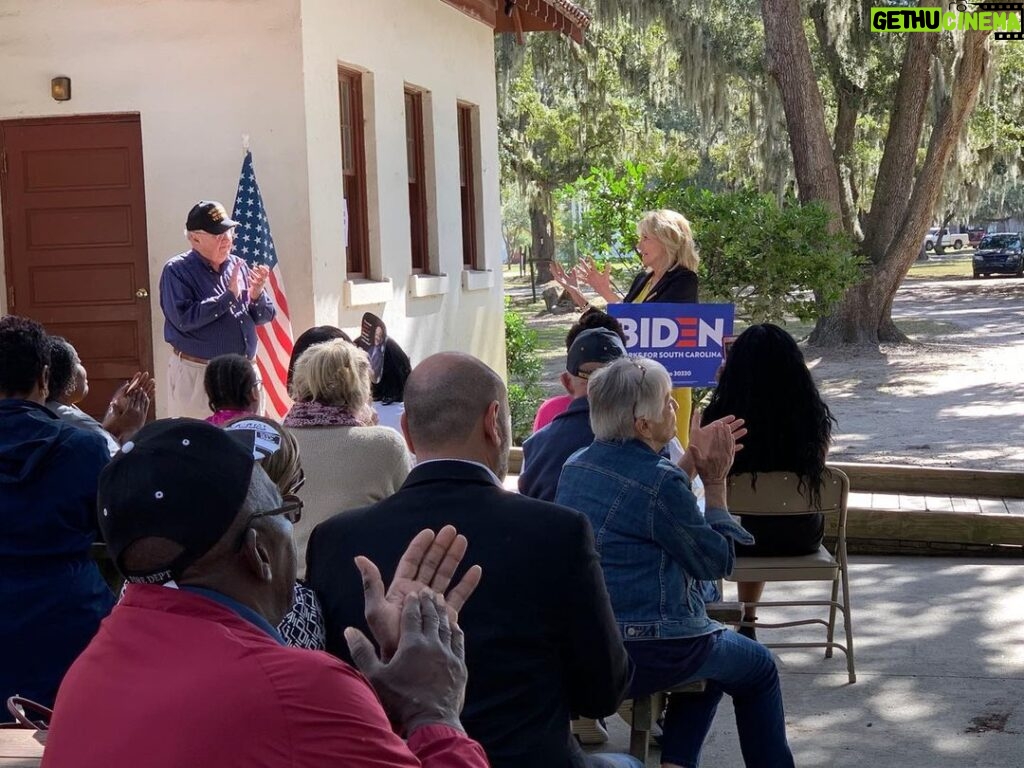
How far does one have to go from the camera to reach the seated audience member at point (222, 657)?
71.7 inches

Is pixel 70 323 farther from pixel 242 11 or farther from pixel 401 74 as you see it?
pixel 401 74

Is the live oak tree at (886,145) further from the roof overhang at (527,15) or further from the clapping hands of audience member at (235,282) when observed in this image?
the clapping hands of audience member at (235,282)

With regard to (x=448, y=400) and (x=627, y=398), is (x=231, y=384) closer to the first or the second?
(x=627, y=398)

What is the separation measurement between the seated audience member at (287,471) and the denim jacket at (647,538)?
98cm

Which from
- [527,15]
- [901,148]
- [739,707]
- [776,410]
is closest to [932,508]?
[776,410]

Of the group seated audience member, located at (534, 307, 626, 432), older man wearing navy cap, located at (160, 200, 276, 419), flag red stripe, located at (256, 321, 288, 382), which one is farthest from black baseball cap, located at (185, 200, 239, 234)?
seated audience member, located at (534, 307, 626, 432)

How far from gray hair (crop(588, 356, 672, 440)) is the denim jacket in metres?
0.05

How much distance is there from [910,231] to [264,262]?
16.5 metres

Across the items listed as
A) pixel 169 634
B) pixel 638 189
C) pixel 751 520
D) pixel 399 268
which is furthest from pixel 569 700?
pixel 638 189

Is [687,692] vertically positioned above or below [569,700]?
below

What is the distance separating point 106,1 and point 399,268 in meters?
3.15

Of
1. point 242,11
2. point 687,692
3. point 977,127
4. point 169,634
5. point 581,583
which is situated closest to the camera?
point 169,634

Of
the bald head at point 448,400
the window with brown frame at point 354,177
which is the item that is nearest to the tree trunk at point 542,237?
the window with brown frame at point 354,177

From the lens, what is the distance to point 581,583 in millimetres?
2986
